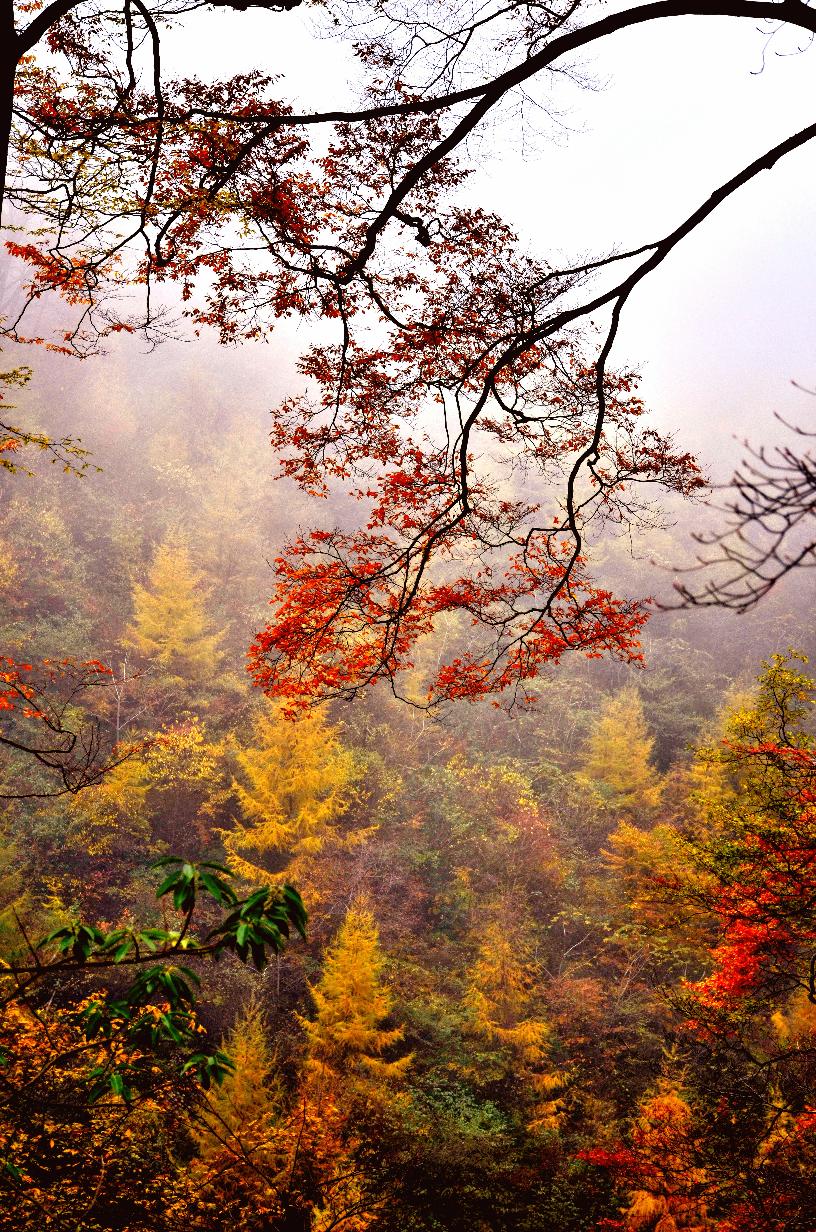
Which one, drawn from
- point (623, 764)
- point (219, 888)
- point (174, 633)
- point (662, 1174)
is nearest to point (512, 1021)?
point (662, 1174)

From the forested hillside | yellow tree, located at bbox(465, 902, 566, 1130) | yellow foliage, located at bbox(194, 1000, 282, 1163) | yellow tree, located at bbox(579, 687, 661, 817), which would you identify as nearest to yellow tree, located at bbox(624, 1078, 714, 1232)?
the forested hillside

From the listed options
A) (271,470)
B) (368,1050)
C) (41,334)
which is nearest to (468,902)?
(368,1050)

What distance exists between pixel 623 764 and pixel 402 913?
715 cm

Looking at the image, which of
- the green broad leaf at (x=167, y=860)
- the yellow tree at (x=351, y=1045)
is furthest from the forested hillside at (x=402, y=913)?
the green broad leaf at (x=167, y=860)

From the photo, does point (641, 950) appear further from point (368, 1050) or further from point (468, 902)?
point (368, 1050)

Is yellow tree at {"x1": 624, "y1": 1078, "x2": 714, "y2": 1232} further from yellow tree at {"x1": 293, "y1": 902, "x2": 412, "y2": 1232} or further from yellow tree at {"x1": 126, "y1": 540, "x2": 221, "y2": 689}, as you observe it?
yellow tree at {"x1": 126, "y1": 540, "x2": 221, "y2": 689}

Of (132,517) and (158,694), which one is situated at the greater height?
(132,517)

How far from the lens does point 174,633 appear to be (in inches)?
641

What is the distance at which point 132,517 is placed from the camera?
21188 mm

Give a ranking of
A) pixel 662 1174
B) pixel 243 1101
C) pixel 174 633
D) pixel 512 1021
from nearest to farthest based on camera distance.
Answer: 1. pixel 662 1174
2. pixel 243 1101
3. pixel 512 1021
4. pixel 174 633

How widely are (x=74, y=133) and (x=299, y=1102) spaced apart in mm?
10396

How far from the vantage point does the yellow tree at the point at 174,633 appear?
16.2 meters

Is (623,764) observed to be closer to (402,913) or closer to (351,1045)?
(402,913)

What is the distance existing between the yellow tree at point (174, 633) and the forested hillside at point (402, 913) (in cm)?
9
